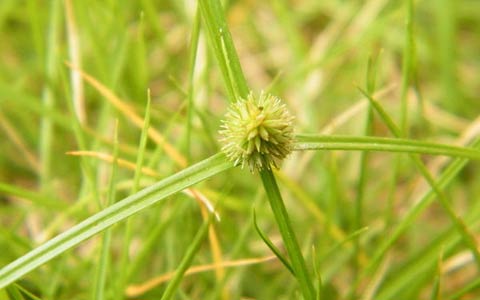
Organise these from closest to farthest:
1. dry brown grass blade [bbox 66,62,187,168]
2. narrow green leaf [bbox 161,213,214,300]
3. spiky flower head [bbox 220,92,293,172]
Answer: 1. spiky flower head [bbox 220,92,293,172]
2. narrow green leaf [bbox 161,213,214,300]
3. dry brown grass blade [bbox 66,62,187,168]

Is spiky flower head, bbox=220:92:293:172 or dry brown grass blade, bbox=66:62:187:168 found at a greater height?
dry brown grass blade, bbox=66:62:187:168

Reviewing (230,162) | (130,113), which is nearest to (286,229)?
(230,162)

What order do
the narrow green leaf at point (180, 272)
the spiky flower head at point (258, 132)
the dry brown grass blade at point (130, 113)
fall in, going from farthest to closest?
the dry brown grass blade at point (130, 113), the narrow green leaf at point (180, 272), the spiky flower head at point (258, 132)

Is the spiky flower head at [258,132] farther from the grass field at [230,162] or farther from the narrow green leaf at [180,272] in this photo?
the narrow green leaf at [180,272]

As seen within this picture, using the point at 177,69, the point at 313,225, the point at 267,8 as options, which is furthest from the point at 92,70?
the point at 313,225

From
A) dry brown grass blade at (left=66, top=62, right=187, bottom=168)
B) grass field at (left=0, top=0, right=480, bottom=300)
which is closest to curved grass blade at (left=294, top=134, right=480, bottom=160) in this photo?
grass field at (left=0, top=0, right=480, bottom=300)

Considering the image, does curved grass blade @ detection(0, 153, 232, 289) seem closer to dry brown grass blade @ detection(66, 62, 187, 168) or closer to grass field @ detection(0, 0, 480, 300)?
grass field @ detection(0, 0, 480, 300)

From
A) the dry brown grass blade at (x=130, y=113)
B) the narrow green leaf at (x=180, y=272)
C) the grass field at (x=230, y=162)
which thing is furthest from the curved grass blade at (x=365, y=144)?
the dry brown grass blade at (x=130, y=113)

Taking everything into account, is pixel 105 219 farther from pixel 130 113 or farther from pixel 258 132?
pixel 130 113
